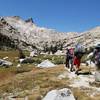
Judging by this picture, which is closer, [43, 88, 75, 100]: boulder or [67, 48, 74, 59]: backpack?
[43, 88, 75, 100]: boulder

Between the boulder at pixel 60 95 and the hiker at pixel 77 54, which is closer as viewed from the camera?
the boulder at pixel 60 95

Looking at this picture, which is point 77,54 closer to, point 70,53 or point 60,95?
point 70,53

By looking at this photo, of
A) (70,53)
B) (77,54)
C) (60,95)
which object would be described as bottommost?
(60,95)

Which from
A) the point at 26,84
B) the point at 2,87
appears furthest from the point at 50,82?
the point at 2,87

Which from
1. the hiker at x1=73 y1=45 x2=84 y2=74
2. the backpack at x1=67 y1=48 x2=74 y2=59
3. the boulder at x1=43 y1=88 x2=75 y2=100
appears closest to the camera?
the boulder at x1=43 y1=88 x2=75 y2=100

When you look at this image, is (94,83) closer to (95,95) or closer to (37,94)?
(95,95)

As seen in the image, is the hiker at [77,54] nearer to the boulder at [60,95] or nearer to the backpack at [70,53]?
the backpack at [70,53]

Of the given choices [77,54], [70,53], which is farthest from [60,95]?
[70,53]

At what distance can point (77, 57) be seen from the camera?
36188mm

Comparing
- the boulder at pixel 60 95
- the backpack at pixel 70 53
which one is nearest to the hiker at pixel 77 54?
the backpack at pixel 70 53

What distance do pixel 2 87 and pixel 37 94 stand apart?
17.0 feet

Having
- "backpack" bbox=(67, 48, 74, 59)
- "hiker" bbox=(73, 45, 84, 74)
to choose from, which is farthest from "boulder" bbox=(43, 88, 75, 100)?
"backpack" bbox=(67, 48, 74, 59)

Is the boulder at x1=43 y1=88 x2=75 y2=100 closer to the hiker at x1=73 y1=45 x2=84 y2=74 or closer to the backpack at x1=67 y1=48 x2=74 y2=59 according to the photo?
the hiker at x1=73 y1=45 x2=84 y2=74

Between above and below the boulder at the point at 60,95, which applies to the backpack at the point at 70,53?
above
